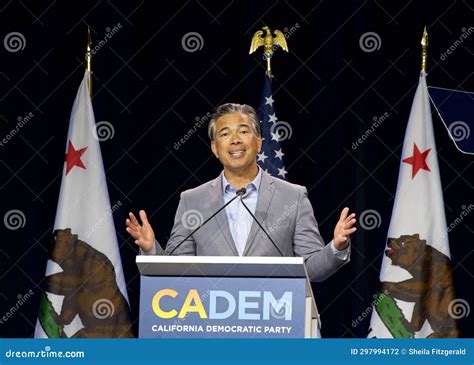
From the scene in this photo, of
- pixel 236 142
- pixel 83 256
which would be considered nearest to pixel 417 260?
pixel 83 256

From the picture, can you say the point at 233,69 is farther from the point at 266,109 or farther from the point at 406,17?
the point at 406,17

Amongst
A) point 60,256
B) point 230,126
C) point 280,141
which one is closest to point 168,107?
point 280,141

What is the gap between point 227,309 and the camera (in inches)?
132

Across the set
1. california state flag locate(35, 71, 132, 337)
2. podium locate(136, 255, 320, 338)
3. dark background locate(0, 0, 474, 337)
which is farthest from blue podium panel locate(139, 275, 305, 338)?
dark background locate(0, 0, 474, 337)

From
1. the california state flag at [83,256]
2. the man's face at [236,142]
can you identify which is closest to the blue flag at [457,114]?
the california state flag at [83,256]

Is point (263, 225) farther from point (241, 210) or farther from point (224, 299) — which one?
point (224, 299)

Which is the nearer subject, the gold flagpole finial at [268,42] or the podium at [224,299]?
the podium at [224,299]

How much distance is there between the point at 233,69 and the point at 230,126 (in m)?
2.25

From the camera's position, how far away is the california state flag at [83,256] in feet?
19.8

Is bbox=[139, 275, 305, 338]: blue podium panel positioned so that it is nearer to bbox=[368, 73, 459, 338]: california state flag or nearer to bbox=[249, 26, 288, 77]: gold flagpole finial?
bbox=[368, 73, 459, 338]: california state flag

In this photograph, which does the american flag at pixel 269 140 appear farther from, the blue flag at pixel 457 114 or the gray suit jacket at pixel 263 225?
the gray suit jacket at pixel 263 225

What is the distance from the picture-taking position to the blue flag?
6238 mm

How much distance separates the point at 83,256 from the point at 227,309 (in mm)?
2909

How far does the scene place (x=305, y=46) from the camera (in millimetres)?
6523
